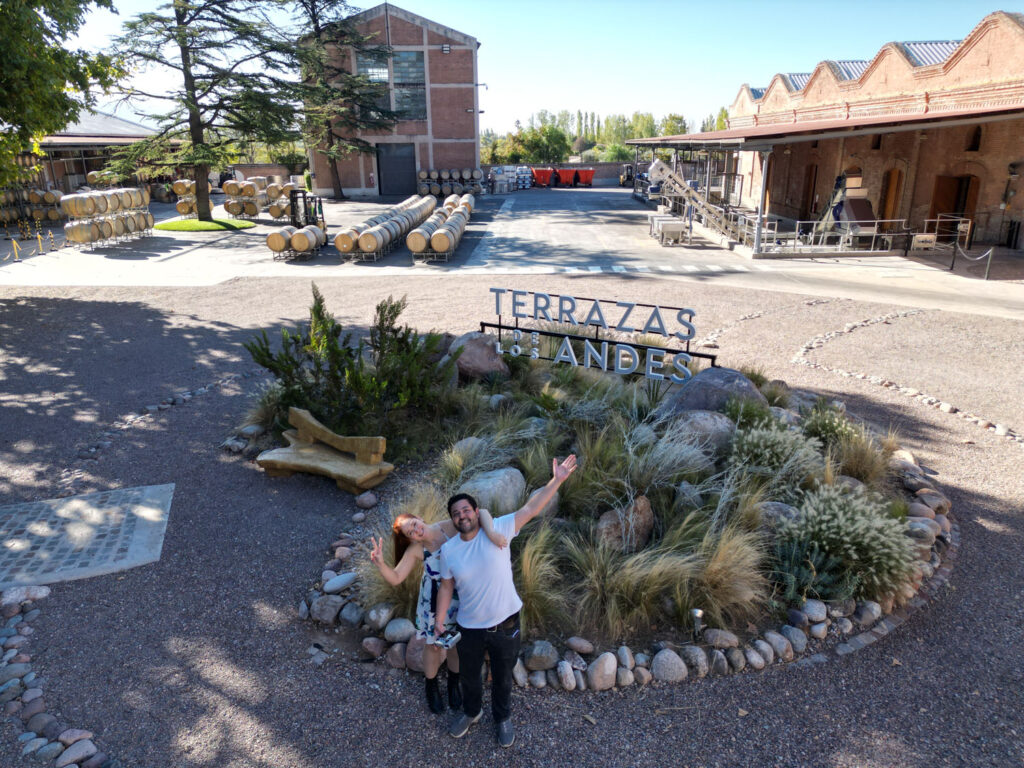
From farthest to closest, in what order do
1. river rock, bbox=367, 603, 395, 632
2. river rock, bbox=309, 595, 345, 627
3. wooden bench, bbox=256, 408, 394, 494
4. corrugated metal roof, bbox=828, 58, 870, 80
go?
1. corrugated metal roof, bbox=828, 58, 870, 80
2. wooden bench, bbox=256, 408, 394, 494
3. river rock, bbox=309, 595, 345, 627
4. river rock, bbox=367, 603, 395, 632

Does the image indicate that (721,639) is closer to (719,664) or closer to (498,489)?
(719,664)

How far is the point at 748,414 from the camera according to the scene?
7512 millimetres

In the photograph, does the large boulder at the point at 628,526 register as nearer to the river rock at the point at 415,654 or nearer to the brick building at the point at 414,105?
the river rock at the point at 415,654

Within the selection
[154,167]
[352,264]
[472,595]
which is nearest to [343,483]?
[472,595]

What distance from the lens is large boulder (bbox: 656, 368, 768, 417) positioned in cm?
787

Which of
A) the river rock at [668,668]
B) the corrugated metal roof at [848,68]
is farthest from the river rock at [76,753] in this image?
the corrugated metal roof at [848,68]

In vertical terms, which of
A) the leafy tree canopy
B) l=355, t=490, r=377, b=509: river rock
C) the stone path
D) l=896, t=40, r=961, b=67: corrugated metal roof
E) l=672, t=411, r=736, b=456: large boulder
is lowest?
the stone path

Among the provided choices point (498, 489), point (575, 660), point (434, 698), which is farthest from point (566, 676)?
point (498, 489)

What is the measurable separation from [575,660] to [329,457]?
366cm

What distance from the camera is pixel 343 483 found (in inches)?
274

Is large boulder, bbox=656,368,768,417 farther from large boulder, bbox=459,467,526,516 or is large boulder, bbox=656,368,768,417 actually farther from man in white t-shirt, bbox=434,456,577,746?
man in white t-shirt, bbox=434,456,577,746

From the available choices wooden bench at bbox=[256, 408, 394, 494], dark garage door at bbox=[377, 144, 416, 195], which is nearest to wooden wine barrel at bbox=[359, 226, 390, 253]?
wooden bench at bbox=[256, 408, 394, 494]

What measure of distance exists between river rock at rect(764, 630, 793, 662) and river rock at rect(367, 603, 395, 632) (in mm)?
2754

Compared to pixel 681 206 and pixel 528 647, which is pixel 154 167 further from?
pixel 528 647
